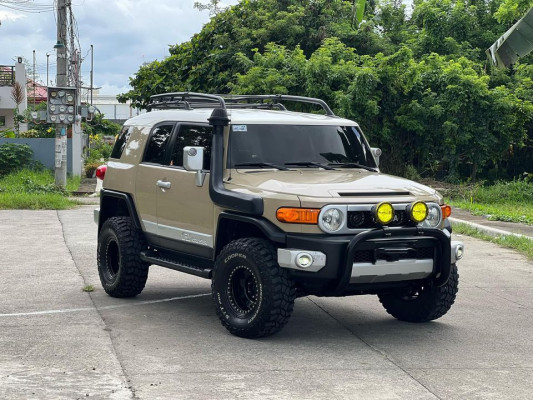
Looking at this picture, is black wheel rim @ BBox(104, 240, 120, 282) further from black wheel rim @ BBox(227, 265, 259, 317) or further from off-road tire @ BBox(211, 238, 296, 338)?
black wheel rim @ BBox(227, 265, 259, 317)

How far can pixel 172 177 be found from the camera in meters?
8.89

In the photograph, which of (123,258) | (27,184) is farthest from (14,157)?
(123,258)

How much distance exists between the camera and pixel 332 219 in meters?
7.34

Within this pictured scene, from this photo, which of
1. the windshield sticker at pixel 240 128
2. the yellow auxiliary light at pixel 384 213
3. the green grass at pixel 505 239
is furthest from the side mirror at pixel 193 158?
the green grass at pixel 505 239

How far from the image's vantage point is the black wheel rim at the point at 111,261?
389 inches

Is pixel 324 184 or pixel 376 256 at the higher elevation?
pixel 324 184

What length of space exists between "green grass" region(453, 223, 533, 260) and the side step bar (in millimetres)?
6660

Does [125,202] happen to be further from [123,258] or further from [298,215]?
[298,215]

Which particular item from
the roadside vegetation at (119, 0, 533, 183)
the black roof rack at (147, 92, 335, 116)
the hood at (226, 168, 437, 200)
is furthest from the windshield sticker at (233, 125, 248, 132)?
the roadside vegetation at (119, 0, 533, 183)

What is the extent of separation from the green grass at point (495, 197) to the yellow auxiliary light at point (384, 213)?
1351 centimetres

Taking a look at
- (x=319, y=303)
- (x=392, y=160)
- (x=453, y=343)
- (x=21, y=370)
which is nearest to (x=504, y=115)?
(x=392, y=160)

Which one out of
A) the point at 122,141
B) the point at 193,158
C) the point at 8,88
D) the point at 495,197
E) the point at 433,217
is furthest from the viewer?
the point at 8,88

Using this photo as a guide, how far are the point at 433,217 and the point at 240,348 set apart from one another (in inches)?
79.3

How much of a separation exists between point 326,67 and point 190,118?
16397mm
